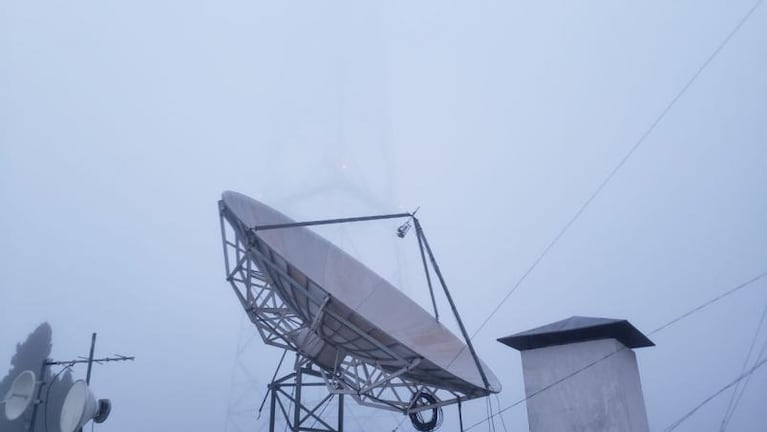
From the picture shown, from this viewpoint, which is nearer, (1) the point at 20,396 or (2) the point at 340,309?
(2) the point at 340,309

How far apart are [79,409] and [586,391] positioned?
11975mm

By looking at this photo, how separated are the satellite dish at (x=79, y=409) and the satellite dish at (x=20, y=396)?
86.1 inches

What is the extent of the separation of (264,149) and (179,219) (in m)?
11.6

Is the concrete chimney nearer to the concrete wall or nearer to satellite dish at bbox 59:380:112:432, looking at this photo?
the concrete wall

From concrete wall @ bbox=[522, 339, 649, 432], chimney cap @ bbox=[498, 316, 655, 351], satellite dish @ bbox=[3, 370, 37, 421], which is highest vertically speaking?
chimney cap @ bbox=[498, 316, 655, 351]

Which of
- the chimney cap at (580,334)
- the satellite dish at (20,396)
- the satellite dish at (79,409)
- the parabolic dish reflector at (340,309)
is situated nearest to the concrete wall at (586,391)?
the chimney cap at (580,334)

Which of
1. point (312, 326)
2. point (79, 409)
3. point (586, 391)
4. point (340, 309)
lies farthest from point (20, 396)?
point (586, 391)

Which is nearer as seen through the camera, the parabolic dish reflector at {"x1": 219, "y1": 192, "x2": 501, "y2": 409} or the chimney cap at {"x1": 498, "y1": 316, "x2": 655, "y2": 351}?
the parabolic dish reflector at {"x1": 219, "y1": 192, "x2": 501, "y2": 409}

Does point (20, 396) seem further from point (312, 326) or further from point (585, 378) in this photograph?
point (585, 378)

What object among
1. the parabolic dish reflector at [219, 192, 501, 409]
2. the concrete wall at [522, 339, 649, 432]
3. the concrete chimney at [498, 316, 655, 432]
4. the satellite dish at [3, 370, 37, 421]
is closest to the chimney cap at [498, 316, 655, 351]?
the concrete chimney at [498, 316, 655, 432]

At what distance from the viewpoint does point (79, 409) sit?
15.1m

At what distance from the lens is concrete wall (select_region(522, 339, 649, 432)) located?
45.3 ft

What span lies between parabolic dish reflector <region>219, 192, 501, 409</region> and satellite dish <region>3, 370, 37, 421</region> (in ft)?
25.4

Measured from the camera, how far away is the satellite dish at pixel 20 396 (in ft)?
56.0
